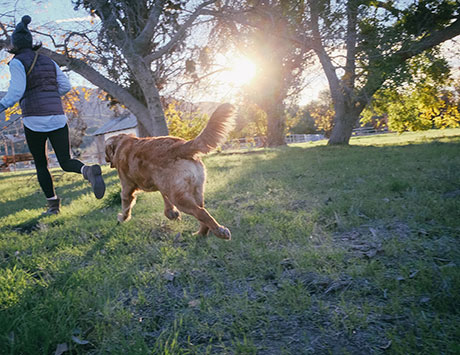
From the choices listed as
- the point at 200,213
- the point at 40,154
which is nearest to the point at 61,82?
the point at 40,154

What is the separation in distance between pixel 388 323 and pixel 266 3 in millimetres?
9159

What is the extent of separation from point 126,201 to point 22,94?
184 centimetres

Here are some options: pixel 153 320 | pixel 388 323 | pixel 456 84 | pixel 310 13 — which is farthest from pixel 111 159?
pixel 456 84

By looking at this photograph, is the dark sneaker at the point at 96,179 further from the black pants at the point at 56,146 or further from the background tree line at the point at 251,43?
the background tree line at the point at 251,43

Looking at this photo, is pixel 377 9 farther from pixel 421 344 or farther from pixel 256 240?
pixel 421 344

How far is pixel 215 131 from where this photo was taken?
292 centimetres

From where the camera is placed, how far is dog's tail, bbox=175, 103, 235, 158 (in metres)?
2.91

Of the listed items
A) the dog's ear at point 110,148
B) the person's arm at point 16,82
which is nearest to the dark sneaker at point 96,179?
the dog's ear at point 110,148

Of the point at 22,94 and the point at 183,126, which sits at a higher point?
the point at 183,126

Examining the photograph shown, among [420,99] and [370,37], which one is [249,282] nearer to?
[370,37]

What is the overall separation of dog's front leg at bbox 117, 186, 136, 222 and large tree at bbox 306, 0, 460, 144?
5754 mm

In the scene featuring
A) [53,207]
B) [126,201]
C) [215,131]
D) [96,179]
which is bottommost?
[53,207]

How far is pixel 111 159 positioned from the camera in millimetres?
4070

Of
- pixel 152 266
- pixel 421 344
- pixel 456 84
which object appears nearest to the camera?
pixel 421 344
